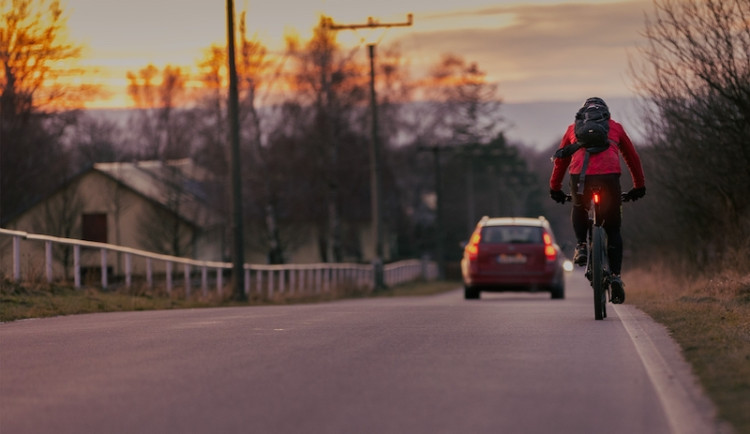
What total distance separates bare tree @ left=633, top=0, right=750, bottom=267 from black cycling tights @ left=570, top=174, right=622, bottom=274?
7.47m

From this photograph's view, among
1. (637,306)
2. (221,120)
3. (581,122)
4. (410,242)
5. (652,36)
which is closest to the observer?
(581,122)

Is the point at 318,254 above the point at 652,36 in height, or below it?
below

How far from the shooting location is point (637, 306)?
652 inches

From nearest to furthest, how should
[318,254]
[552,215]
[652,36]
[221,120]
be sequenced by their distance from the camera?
[652,36] → [221,120] → [318,254] → [552,215]

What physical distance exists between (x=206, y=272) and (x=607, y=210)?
1779 cm

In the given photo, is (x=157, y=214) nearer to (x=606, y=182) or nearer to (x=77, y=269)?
(x=77, y=269)

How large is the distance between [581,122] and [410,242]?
85918 millimetres

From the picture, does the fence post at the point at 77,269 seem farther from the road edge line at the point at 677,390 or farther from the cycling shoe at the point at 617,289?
the road edge line at the point at 677,390

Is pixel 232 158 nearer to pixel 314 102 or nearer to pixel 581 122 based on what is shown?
pixel 581 122

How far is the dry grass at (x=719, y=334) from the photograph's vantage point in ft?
24.6

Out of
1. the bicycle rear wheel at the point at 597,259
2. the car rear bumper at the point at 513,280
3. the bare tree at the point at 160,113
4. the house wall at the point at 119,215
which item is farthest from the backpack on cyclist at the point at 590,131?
the bare tree at the point at 160,113

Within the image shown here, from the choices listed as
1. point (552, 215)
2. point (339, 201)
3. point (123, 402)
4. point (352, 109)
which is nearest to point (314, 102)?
point (352, 109)

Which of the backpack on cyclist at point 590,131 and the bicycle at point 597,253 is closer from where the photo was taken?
the backpack on cyclist at point 590,131

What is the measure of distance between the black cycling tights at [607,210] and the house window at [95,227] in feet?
194
